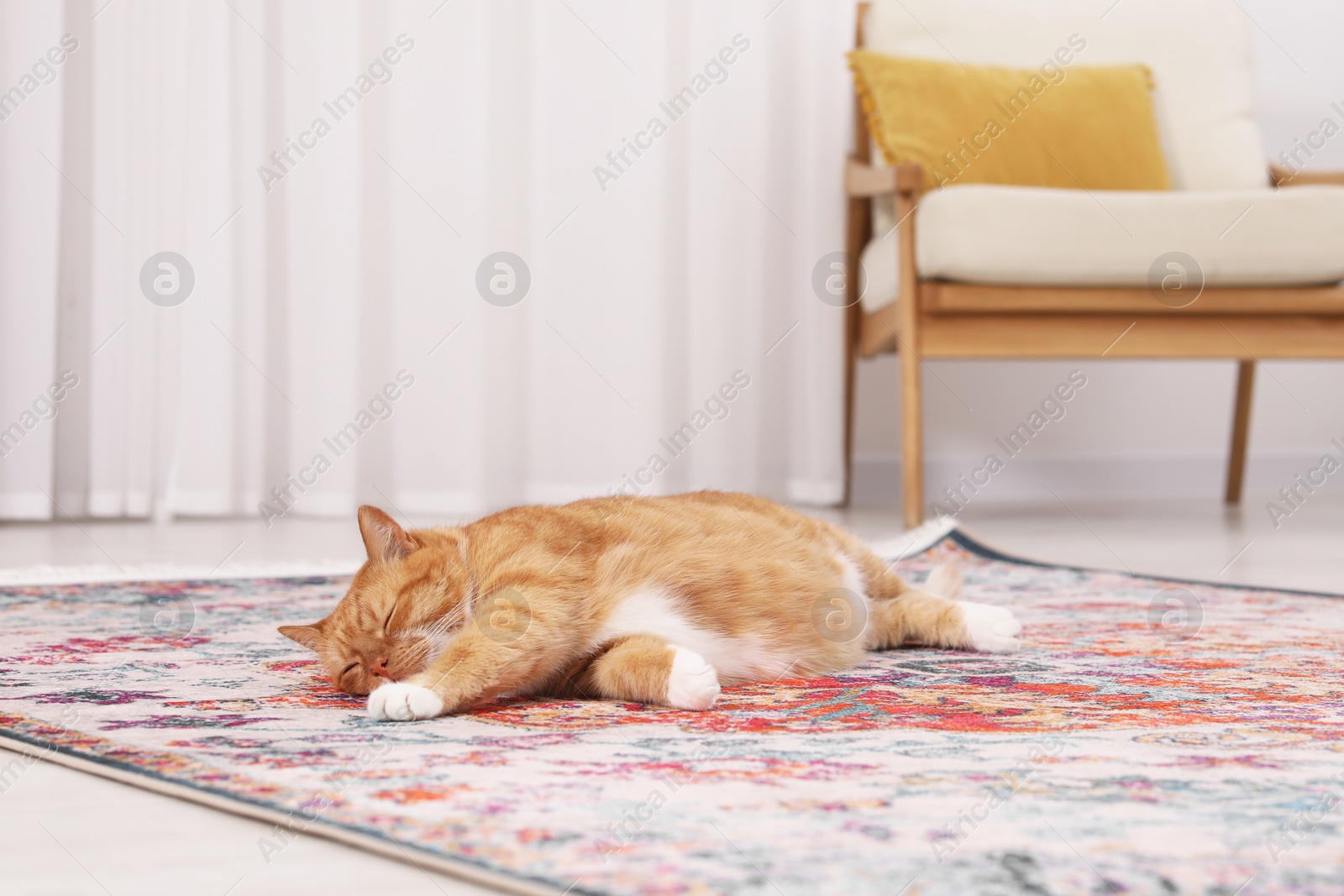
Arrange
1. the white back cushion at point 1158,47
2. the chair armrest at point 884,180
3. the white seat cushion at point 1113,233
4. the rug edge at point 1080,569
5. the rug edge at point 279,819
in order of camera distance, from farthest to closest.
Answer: the white back cushion at point 1158,47 < the chair armrest at point 884,180 < the white seat cushion at point 1113,233 < the rug edge at point 1080,569 < the rug edge at point 279,819

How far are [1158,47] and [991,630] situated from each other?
2540 millimetres

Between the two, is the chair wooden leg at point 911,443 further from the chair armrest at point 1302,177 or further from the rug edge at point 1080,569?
the chair armrest at point 1302,177

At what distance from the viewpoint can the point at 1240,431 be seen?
339 centimetres

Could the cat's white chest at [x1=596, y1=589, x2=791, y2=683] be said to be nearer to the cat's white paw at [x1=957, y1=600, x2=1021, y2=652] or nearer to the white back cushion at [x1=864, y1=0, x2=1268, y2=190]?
the cat's white paw at [x1=957, y1=600, x2=1021, y2=652]

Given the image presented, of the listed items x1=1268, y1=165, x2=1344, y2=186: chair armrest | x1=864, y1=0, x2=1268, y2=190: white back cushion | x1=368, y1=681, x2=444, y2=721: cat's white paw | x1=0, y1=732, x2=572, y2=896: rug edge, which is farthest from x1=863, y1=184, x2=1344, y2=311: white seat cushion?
x1=0, y1=732, x2=572, y2=896: rug edge

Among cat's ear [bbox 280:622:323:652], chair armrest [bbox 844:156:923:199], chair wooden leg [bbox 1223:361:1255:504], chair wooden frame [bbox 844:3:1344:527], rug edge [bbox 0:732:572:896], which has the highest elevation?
chair armrest [bbox 844:156:923:199]

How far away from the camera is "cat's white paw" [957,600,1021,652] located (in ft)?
4.09

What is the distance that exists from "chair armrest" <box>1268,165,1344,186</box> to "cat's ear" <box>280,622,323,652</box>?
2693 millimetres

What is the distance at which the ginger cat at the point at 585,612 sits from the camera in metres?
0.98

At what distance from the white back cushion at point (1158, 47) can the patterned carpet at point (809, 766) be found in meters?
2.13

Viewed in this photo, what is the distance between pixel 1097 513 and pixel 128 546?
230 cm

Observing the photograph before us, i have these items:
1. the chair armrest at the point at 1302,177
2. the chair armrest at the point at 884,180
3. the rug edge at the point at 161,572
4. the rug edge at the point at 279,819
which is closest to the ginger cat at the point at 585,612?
the rug edge at the point at 279,819

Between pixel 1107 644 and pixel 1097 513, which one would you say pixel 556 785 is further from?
pixel 1097 513

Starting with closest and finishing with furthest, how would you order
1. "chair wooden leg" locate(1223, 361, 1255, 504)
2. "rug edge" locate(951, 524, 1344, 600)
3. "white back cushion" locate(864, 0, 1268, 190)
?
"rug edge" locate(951, 524, 1344, 600) → "white back cushion" locate(864, 0, 1268, 190) → "chair wooden leg" locate(1223, 361, 1255, 504)
